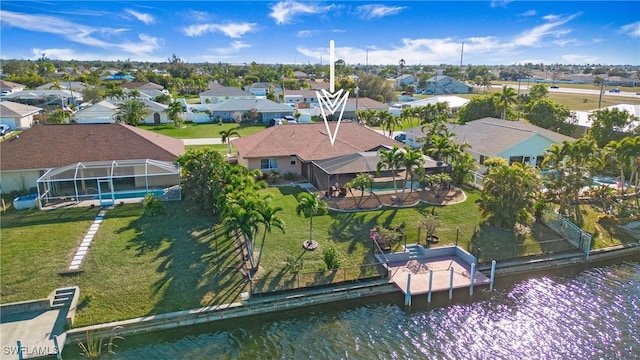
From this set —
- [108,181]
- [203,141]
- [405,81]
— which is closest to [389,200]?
[108,181]

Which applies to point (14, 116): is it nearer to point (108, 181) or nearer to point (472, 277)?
point (108, 181)

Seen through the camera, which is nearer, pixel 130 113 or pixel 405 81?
pixel 130 113

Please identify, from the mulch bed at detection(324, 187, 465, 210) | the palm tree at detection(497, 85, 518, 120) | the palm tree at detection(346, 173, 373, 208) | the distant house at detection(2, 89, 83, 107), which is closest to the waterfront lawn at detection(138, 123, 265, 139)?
the distant house at detection(2, 89, 83, 107)

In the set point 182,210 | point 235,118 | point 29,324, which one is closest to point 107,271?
point 29,324

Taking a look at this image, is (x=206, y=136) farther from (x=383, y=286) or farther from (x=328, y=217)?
(x=383, y=286)

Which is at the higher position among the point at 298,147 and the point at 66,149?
the point at 66,149

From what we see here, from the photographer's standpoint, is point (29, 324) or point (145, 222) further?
point (145, 222)

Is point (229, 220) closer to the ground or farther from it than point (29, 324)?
farther from it

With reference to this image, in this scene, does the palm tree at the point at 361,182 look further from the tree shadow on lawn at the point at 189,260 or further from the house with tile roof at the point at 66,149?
the house with tile roof at the point at 66,149
